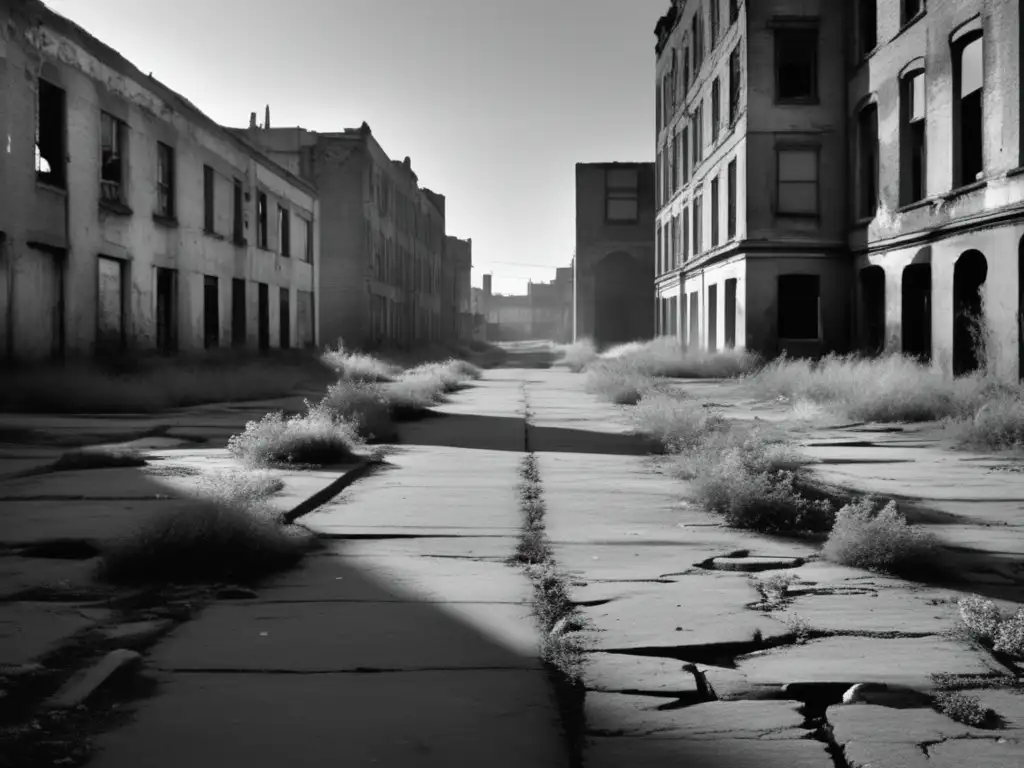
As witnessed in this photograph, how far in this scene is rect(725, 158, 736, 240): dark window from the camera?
82.8ft

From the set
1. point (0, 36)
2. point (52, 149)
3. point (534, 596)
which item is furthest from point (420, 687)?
point (52, 149)

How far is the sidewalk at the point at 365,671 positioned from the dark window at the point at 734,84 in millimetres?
21725

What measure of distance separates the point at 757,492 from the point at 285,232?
24.9 m

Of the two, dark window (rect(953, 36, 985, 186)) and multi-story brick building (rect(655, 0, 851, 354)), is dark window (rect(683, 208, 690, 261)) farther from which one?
dark window (rect(953, 36, 985, 186))

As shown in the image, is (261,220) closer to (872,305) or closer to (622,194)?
(872,305)

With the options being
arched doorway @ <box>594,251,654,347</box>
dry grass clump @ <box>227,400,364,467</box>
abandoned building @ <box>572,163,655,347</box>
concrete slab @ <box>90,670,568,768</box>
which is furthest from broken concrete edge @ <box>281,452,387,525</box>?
arched doorway @ <box>594,251,654,347</box>

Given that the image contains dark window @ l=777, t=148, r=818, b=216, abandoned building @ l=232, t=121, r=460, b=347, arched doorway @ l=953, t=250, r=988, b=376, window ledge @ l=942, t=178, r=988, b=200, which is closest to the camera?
window ledge @ l=942, t=178, r=988, b=200

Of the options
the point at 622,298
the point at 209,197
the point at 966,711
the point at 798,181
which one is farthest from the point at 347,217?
the point at 966,711

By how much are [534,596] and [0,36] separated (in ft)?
42.6

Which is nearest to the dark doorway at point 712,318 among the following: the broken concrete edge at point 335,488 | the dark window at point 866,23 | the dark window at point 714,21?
the dark window at point 714,21

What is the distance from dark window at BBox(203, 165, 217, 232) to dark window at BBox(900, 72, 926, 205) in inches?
578

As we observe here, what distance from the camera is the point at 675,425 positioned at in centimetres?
988

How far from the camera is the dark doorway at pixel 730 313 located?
26.1 m

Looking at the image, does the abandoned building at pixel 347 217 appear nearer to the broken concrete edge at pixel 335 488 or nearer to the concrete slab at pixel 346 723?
the broken concrete edge at pixel 335 488
